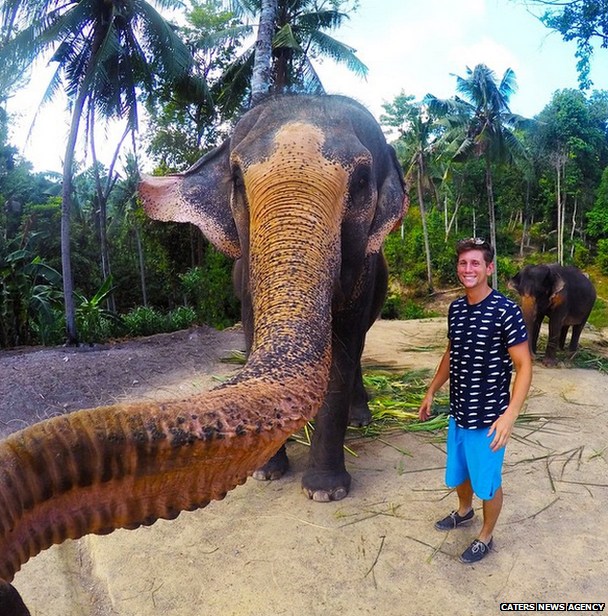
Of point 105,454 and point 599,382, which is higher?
point 105,454

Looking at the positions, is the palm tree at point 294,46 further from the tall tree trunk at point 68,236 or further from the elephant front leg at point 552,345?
the elephant front leg at point 552,345

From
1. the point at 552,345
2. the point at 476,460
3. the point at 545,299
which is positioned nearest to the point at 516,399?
the point at 476,460

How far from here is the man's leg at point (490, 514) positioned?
118 inches

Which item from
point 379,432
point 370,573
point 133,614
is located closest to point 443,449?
point 379,432

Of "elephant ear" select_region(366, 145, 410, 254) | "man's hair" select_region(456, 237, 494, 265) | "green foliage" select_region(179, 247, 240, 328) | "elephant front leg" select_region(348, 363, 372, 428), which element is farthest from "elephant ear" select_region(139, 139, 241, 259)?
"green foliage" select_region(179, 247, 240, 328)

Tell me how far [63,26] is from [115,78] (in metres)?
2.17

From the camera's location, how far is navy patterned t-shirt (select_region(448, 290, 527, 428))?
287 cm

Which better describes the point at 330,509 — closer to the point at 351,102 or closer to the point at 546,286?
the point at 351,102

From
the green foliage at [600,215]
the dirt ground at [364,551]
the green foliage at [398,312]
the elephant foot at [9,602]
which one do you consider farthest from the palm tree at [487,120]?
the elephant foot at [9,602]

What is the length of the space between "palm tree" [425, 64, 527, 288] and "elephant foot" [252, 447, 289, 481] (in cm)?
2964

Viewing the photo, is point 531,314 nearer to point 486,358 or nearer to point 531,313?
point 531,313

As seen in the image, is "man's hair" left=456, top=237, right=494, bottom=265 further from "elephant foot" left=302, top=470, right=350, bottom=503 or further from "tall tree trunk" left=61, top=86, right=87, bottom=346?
"tall tree trunk" left=61, top=86, right=87, bottom=346

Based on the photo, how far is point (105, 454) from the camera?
1.18 metres

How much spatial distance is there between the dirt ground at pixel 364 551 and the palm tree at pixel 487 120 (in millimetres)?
29159
